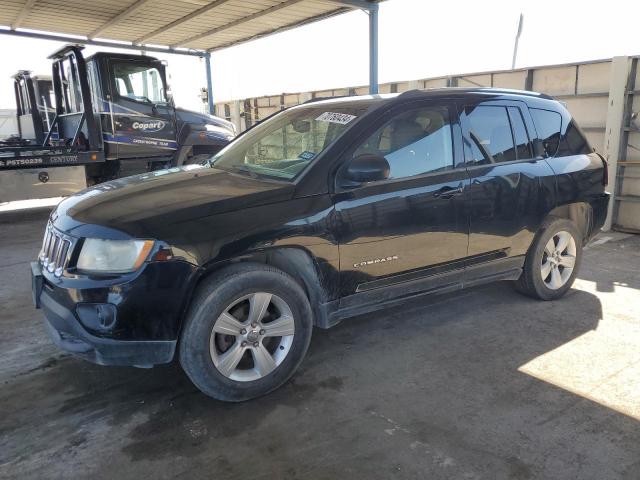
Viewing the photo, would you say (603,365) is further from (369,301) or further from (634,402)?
(369,301)

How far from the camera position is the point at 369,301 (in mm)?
3389

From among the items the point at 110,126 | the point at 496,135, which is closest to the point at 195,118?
the point at 110,126

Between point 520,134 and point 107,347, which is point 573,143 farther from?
point 107,347

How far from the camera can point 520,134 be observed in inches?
162

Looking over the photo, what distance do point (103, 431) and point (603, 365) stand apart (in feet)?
10.4

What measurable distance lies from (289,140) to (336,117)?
0.48 meters

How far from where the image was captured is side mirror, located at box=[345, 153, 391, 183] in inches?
122

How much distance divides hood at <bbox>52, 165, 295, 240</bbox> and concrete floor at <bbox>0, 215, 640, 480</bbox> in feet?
3.45

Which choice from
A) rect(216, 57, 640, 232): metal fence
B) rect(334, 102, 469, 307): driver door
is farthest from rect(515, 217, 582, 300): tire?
rect(216, 57, 640, 232): metal fence

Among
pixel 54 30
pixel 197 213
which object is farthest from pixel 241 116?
pixel 197 213

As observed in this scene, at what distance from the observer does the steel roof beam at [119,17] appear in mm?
10297

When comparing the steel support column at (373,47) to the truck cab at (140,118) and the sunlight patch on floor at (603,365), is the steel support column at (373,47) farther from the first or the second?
the sunlight patch on floor at (603,365)

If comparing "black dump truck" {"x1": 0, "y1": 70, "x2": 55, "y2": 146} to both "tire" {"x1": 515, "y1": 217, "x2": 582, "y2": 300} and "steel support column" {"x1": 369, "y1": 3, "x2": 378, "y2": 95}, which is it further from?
"tire" {"x1": 515, "y1": 217, "x2": 582, "y2": 300}

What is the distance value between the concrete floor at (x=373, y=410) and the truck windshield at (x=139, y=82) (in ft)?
18.1
